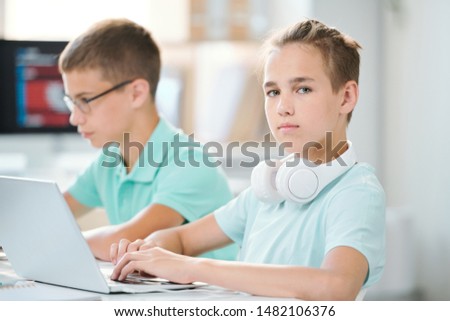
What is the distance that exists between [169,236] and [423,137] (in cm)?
215

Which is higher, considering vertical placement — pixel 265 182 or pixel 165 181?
pixel 265 182

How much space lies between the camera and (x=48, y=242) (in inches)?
44.6

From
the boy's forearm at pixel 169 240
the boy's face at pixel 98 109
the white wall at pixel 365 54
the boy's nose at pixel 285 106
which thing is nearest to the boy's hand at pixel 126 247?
the boy's forearm at pixel 169 240

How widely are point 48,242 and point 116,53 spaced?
0.88 meters

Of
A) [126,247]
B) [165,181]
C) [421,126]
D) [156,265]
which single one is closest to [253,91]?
[421,126]

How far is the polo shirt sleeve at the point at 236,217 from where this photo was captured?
4.96ft

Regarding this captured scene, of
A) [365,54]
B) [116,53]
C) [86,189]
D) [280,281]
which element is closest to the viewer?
[280,281]

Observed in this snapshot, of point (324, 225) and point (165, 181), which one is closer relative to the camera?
point (324, 225)

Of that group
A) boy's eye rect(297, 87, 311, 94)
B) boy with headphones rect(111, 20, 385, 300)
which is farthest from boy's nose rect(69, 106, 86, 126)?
boy's eye rect(297, 87, 311, 94)

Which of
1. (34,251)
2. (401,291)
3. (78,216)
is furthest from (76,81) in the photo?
(401,291)

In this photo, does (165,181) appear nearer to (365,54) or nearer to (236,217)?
(236,217)

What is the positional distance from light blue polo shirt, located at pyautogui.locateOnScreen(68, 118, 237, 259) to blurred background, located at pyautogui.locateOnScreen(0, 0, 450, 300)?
46.1 inches

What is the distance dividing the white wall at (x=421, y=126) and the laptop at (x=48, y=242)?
2276mm

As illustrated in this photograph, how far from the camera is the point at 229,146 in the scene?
361 cm
